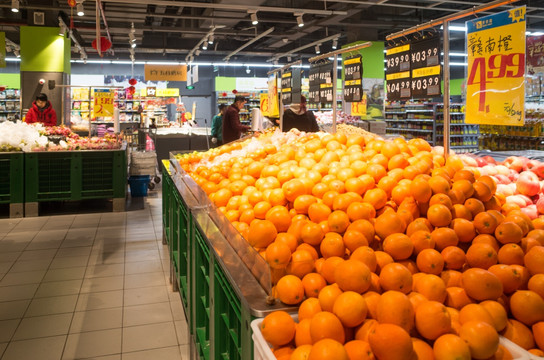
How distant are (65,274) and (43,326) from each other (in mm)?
1196

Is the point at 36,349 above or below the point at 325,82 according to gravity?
below

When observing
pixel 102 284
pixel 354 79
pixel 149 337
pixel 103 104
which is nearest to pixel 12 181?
pixel 103 104

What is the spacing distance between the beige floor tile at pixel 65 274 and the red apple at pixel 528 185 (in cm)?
400

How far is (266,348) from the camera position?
128cm

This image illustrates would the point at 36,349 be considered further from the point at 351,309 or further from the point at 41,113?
the point at 41,113

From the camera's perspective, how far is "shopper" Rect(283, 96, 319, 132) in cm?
731

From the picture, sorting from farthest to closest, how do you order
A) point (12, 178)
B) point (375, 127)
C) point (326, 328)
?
point (375, 127) < point (12, 178) < point (326, 328)

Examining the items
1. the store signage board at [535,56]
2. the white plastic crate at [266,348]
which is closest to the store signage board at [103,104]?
the store signage board at [535,56]

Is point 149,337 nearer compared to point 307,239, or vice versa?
point 307,239

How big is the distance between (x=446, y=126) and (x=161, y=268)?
11.1 ft

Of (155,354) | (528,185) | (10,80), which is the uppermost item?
(10,80)

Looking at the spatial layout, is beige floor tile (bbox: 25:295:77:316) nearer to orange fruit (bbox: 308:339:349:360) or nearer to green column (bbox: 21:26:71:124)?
orange fruit (bbox: 308:339:349:360)

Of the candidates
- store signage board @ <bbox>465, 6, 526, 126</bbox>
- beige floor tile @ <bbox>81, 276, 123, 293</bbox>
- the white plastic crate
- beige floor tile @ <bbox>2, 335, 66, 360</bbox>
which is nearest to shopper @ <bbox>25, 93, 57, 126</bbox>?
beige floor tile @ <bbox>81, 276, 123, 293</bbox>

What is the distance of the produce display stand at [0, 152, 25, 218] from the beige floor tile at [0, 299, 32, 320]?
11.7ft
